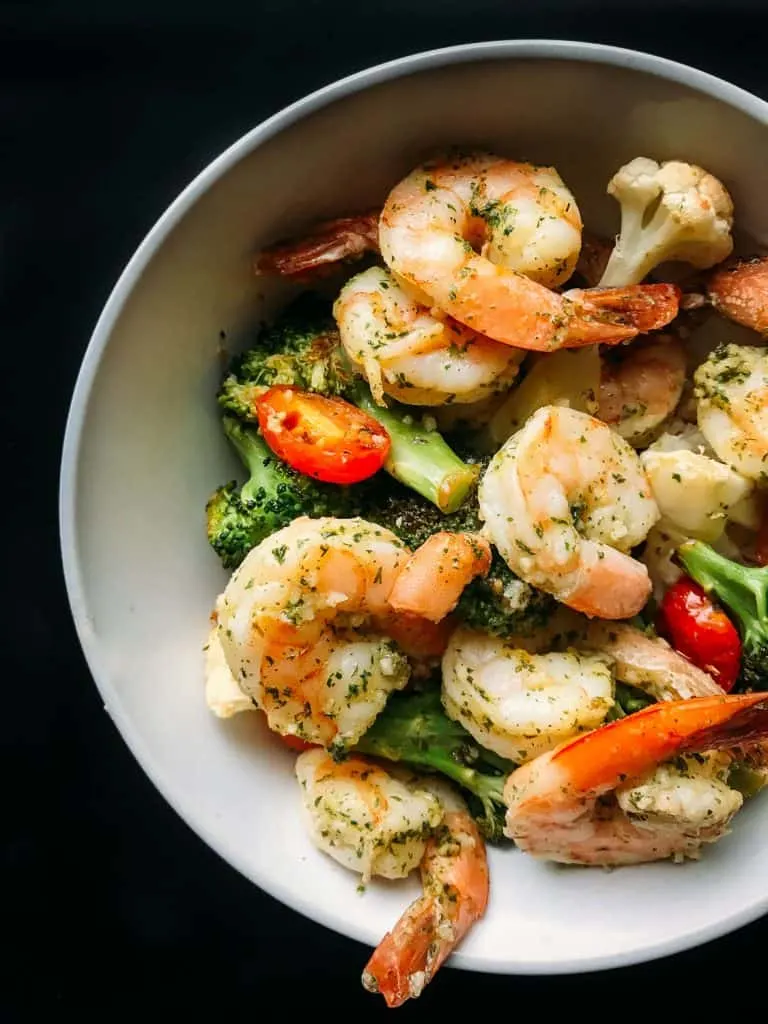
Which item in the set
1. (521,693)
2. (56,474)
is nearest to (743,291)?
(521,693)

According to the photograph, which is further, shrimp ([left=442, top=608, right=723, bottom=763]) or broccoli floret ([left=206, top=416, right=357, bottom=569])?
broccoli floret ([left=206, top=416, right=357, bottom=569])

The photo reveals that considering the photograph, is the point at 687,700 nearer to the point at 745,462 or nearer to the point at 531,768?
the point at 531,768

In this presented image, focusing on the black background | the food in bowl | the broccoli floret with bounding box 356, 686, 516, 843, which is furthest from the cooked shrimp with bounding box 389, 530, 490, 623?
the black background

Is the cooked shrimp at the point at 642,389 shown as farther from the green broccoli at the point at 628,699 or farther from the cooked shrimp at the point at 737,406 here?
the green broccoli at the point at 628,699

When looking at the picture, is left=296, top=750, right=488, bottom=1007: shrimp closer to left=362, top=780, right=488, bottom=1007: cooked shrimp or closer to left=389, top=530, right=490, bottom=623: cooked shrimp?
left=362, top=780, right=488, bottom=1007: cooked shrimp

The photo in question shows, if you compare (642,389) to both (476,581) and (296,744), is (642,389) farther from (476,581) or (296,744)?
(296,744)

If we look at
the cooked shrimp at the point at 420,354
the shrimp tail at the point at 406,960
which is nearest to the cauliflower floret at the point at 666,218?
the cooked shrimp at the point at 420,354
